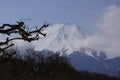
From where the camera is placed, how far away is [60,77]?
371 ft

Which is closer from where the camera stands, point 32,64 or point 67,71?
point 32,64

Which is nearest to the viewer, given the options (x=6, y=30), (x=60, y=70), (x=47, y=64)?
(x=6, y=30)

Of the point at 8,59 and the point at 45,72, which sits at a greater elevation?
the point at 45,72

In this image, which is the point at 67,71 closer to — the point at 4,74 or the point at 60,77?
the point at 60,77

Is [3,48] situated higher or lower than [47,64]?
lower

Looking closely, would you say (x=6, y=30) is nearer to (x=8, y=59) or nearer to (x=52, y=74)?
(x=8, y=59)

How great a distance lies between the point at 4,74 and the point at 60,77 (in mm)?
34862

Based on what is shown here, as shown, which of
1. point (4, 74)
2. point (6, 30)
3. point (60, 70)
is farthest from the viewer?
point (60, 70)

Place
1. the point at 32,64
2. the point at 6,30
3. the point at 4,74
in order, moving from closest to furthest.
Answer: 1. the point at 6,30
2. the point at 4,74
3. the point at 32,64

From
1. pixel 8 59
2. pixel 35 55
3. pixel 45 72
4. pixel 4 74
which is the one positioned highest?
pixel 35 55

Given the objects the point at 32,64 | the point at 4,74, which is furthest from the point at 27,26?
the point at 32,64

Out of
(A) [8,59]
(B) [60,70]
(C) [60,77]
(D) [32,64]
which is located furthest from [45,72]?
(A) [8,59]

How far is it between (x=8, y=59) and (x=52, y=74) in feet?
307

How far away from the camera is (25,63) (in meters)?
105
